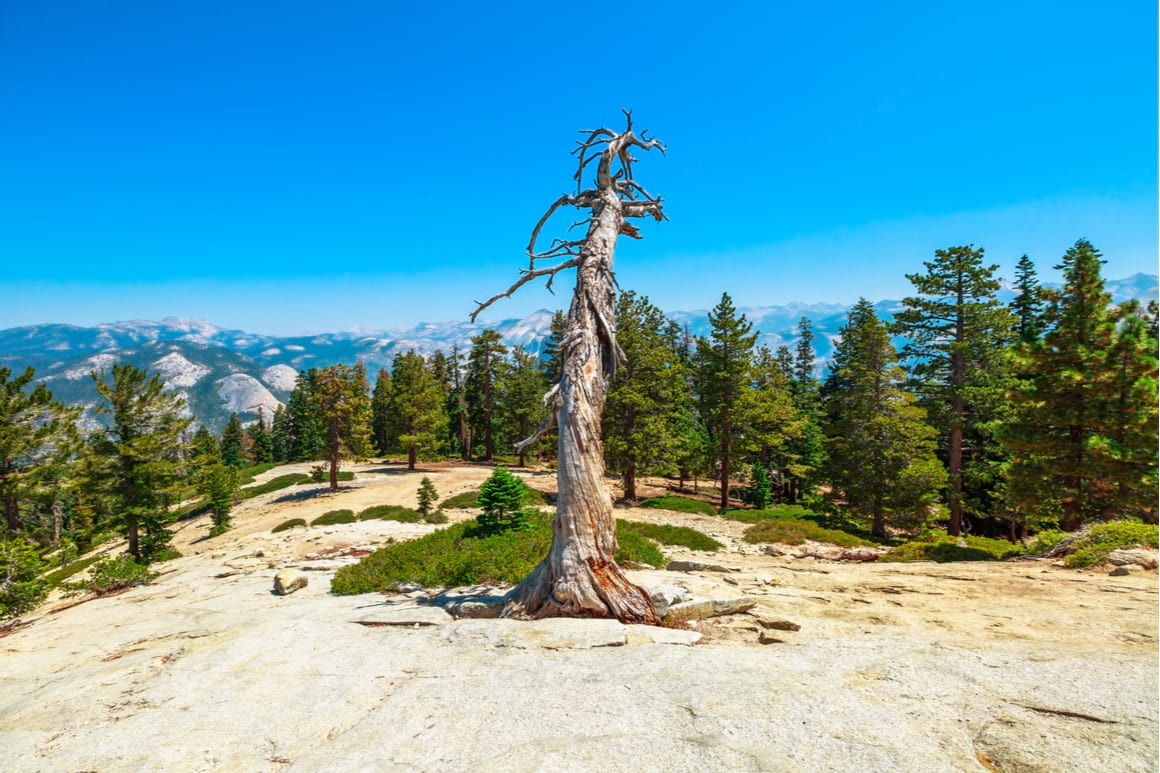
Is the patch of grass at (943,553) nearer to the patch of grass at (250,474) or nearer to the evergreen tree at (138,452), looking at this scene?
the evergreen tree at (138,452)

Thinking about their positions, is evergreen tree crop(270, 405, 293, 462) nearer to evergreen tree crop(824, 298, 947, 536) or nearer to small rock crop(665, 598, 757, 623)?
evergreen tree crop(824, 298, 947, 536)

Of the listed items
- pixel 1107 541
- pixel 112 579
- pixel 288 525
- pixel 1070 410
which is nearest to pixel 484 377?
pixel 288 525

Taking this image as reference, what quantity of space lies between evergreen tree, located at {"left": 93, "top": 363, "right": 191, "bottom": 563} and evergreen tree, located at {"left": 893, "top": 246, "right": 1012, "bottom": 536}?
115ft

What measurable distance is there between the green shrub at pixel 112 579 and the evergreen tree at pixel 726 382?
28.2 m

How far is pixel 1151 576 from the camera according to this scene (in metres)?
9.50

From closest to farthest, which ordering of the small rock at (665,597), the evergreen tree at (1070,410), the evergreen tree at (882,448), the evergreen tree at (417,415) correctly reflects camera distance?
the small rock at (665,597), the evergreen tree at (1070,410), the evergreen tree at (882,448), the evergreen tree at (417,415)

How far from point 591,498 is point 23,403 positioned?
886 inches

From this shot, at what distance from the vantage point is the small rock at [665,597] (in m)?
8.58

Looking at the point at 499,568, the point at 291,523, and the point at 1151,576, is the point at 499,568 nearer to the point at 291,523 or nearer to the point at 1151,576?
the point at 1151,576

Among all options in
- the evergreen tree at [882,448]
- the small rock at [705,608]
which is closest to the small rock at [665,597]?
the small rock at [705,608]

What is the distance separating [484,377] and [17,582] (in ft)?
125

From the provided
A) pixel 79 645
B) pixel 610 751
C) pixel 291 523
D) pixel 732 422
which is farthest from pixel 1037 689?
pixel 291 523

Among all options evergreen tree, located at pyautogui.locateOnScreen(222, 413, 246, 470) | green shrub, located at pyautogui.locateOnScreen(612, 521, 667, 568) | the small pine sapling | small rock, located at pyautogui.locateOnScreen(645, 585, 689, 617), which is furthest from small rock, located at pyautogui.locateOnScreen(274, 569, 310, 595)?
evergreen tree, located at pyautogui.locateOnScreen(222, 413, 246, 470)

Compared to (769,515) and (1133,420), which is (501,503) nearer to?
(769,515)
